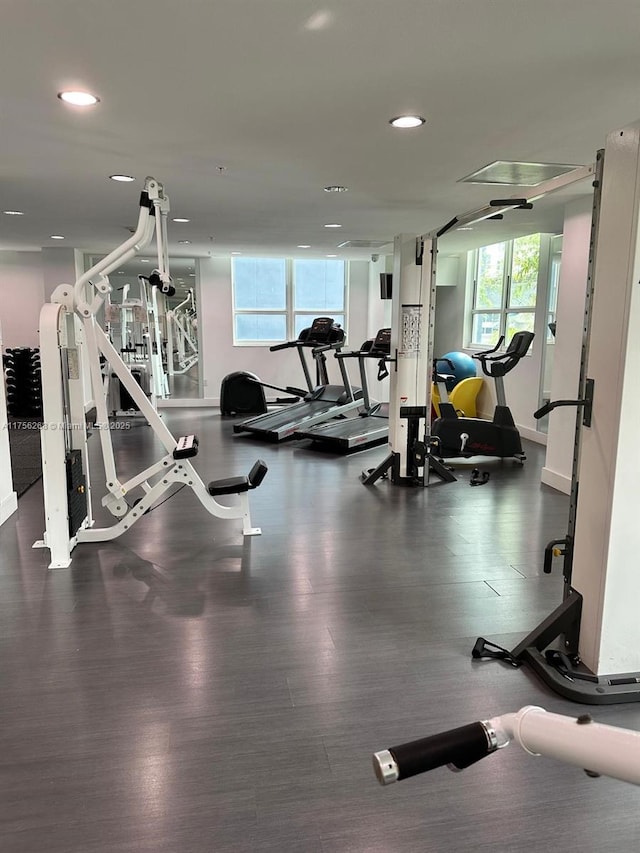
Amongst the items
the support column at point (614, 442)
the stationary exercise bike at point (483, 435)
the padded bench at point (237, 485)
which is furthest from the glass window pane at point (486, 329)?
the support column at point (614, 442)

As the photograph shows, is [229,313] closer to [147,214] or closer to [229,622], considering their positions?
[147,214]

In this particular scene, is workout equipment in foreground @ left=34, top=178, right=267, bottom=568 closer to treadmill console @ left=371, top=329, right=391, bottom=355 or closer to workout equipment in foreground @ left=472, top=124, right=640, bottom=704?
workout equipment in foreground @ left=472, top=124, right=640, bottom=704

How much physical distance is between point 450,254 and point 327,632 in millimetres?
7553

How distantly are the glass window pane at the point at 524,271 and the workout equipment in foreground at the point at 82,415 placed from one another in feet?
16.2

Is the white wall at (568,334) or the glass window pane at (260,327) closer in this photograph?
the white wall at (568,334)

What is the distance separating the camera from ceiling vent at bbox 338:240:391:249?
7.52 meters

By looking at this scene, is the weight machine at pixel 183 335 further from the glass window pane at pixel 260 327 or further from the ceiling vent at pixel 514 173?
the ceiling vent at pixel 514 173

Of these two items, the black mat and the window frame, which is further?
the window frame

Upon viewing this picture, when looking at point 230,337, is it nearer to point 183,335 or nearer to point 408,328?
point 408,328

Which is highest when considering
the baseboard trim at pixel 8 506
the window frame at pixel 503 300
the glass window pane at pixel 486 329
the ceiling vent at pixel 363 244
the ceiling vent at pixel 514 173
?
the ceiling vent at pixel 363 244

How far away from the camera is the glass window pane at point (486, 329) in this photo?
817cm

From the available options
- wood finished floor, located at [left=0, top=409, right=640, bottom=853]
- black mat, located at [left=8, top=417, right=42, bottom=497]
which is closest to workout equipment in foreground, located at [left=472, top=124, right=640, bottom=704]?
wood finished floor, located at [left=0, top=409, right=640, bottom=853]

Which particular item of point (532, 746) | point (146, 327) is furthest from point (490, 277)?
point (532, 746)

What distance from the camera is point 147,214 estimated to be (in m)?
3.39
